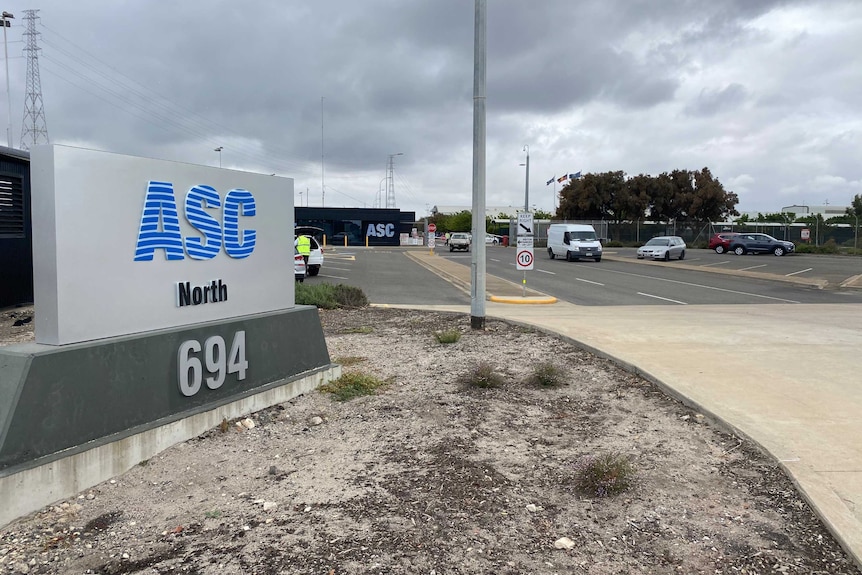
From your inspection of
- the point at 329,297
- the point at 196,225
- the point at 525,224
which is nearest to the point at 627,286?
the point at 525,224

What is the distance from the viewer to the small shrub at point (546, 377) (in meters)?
6.89

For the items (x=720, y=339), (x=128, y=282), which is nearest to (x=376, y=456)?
(x=128, y=282)

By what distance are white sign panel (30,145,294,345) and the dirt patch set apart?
1.06 metres

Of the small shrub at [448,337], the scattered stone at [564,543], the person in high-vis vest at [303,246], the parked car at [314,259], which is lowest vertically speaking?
the scattered stone at [564,543]

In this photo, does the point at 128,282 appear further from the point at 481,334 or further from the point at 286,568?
the point at 481,334

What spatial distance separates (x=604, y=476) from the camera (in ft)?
13.9

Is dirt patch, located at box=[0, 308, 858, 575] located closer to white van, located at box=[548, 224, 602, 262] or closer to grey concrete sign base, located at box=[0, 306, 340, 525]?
grey concrete sign base, located at box=[0, 306, 340, 525]

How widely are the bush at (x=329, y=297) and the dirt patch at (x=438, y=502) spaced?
6.89 metres

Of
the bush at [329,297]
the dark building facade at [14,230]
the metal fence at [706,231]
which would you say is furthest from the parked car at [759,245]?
the dark building facade at [14,230]

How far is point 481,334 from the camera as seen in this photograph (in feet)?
33.0

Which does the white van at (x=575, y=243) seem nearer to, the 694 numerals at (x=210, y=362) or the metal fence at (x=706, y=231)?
the metal fence at (x=706, y=231)

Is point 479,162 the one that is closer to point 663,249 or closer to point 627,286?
point 627,286

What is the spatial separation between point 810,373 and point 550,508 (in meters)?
4.90

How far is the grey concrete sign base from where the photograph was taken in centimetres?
393
